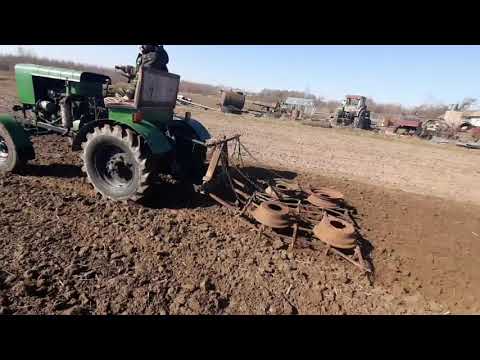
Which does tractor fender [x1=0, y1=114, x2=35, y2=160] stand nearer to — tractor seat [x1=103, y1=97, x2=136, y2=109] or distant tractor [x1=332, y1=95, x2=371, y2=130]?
tractor seat [x1=103, y1=97, x2=136, y2=109]

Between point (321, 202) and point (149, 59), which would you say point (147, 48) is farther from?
point (321, 202)

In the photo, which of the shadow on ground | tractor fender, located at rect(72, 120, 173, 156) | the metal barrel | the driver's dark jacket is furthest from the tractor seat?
the metal barrel

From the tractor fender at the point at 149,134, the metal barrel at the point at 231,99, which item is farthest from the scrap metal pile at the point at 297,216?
the metal barrel at the point at 231,99

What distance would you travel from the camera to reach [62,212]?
366 cm

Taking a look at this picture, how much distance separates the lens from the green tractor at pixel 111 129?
3936 mm

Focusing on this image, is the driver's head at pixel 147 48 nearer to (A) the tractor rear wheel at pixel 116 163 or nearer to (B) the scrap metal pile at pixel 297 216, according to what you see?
(A) the tractor rear wheel at pixel 116 163

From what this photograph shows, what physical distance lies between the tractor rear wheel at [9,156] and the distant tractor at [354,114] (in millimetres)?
21785

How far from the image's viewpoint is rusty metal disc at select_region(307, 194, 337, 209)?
4.27m

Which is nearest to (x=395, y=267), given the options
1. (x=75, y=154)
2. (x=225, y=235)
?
(x=225, y=235)

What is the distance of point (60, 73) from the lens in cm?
543

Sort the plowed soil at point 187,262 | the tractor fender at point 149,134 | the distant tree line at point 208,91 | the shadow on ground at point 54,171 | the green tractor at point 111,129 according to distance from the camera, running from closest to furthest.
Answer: the plowed soil at point 187,262 < the tractor fender at point 149,134 < the green tractor at point 111,129 < the shadow on ground at point 54,171 < the distant tree line at point 208,91
